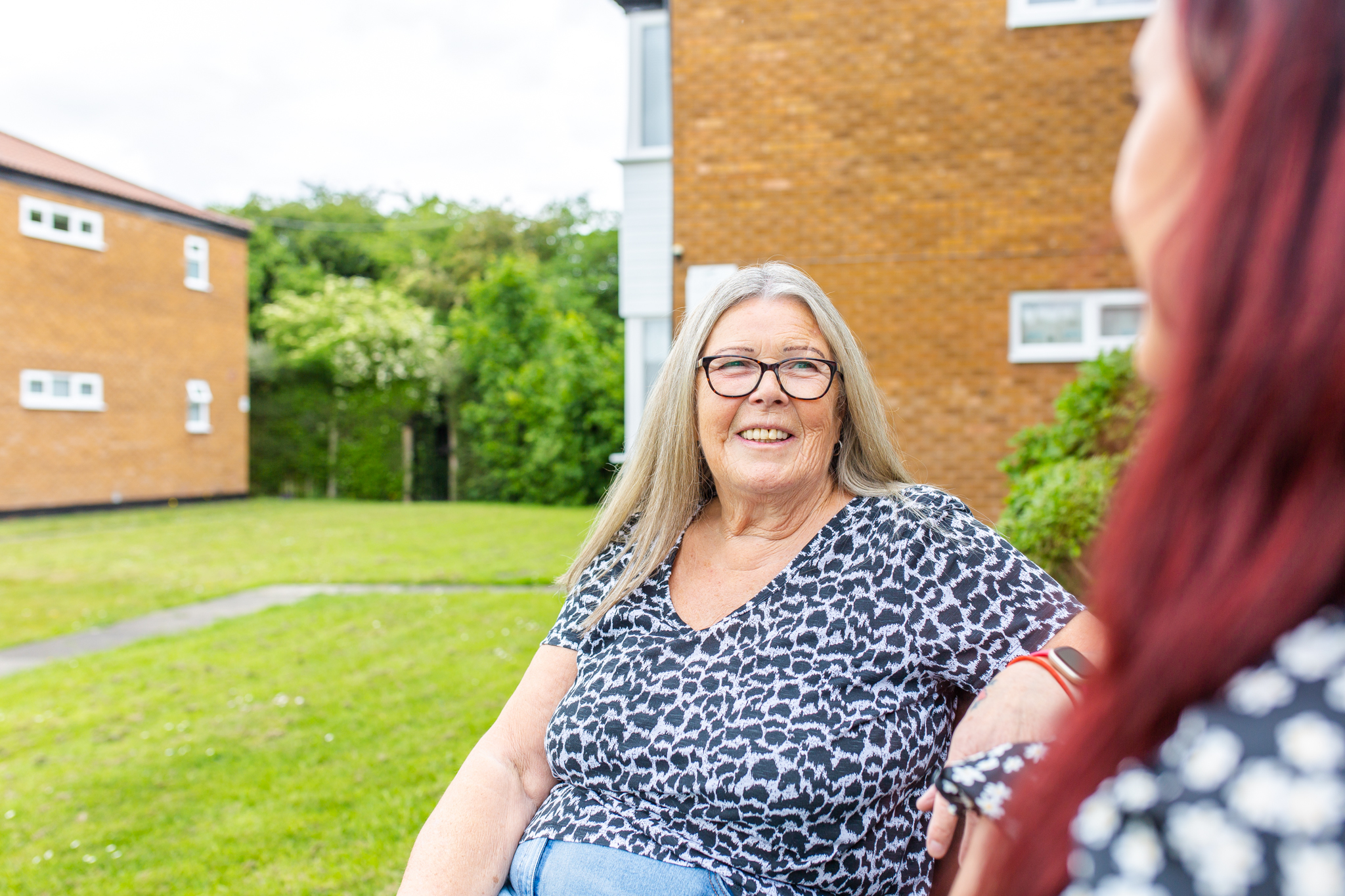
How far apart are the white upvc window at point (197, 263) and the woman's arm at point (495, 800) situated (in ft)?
72.8

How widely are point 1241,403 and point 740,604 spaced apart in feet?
4.77

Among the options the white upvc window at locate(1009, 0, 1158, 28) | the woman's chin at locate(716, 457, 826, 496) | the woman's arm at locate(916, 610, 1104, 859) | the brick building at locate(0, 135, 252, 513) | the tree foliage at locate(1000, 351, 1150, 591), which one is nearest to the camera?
the woman's arm at locate(916, 610, 1104, 859)

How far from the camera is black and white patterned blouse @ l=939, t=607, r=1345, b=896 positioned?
58 centimetres

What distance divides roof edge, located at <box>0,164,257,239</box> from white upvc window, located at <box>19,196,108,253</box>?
0.95 ft

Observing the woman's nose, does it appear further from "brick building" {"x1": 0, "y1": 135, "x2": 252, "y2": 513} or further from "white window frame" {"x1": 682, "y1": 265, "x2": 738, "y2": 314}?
"brick building" {"x1": 0, "y1": 135, "x2": 252, "y2": 513}

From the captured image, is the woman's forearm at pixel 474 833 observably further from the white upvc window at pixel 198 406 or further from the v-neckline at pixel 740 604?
the white upvc window at pixel 198 406

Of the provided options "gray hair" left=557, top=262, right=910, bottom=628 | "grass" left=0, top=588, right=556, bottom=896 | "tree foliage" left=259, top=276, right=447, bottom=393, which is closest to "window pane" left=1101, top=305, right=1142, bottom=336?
"grass" left=0, top=588, right=556, bottom=896

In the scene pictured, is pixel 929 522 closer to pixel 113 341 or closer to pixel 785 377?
pixel 785 377

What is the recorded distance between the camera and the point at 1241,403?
2.08 feet

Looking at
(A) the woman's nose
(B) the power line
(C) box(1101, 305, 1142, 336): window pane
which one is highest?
(B) the power line

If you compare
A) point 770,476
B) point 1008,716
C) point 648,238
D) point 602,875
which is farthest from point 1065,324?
point 602,875

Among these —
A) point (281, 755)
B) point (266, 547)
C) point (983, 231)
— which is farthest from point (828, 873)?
point (266, 547)

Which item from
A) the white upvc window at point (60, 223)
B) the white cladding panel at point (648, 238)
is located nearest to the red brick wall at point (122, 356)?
the white upvc window at point (60, 223)

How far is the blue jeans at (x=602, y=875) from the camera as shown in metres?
1.72
